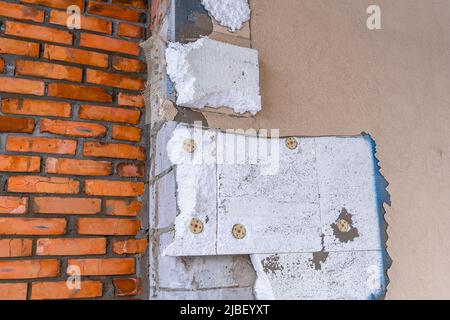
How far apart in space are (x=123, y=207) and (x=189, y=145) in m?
0.36

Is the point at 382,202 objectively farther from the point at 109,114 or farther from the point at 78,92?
the point at 78,92

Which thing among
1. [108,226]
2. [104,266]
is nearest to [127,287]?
[104,266]

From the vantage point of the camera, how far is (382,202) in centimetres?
163

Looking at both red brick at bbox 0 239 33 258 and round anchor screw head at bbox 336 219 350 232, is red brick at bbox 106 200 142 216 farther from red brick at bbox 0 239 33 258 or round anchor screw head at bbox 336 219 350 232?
round anchor screw head at bbox 336 219 350 232

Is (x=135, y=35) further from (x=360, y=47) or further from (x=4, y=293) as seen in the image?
(x=4, y=293)

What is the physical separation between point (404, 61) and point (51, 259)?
1.50 metres

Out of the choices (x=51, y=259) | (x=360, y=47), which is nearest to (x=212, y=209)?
(x=51, y=259)

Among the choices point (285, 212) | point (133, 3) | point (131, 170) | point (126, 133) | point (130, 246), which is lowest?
point (130, 246)

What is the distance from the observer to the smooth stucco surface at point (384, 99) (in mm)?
1617

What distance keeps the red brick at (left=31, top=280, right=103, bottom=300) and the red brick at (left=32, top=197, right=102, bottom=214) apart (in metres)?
0.22

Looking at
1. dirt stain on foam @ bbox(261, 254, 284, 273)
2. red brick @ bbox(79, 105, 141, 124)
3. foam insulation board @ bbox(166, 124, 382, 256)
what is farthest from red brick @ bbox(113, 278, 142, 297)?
red brick @ bbox(79, 105, 141, 124)

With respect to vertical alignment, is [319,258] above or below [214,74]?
below

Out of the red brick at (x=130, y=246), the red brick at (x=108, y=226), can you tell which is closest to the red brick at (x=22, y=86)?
the red brick at (x=108, y=226)

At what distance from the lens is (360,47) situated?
180cm
